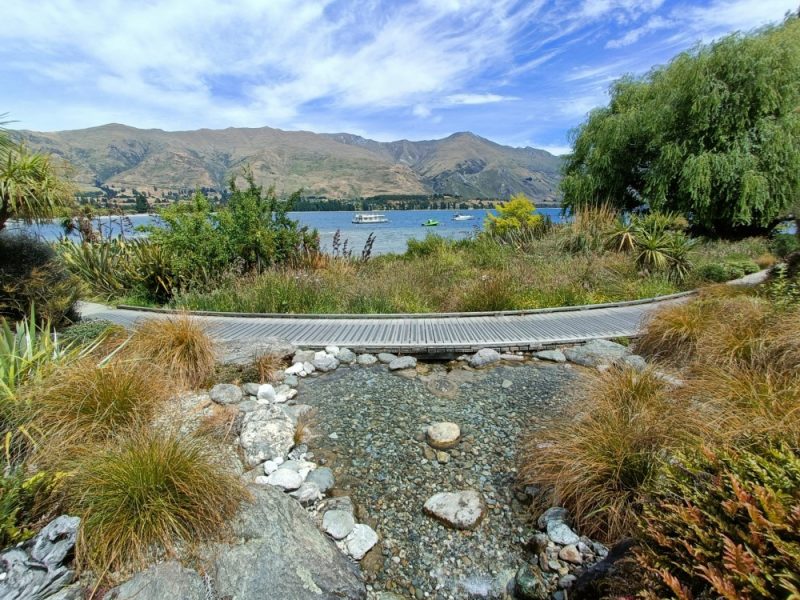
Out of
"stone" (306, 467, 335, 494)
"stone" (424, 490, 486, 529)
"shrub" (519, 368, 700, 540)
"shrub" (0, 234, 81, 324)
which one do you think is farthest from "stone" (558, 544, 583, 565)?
"shrub" (0, 234, 81, 324)

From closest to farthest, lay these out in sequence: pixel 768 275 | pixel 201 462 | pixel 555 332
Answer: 1. pixel 201 462
2. pixel 555 332
3. pixel 768 275

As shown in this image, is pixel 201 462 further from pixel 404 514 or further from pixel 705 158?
pixel 705 158

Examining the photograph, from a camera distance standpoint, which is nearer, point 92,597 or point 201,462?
point 92,597

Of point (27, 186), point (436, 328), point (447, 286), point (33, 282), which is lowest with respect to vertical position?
point (436, 328)

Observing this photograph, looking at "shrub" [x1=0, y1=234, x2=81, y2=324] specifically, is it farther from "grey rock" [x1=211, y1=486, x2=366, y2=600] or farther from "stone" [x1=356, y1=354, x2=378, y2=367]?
"grey rock" [x1=211, y1=486, x2=366, y2=600]

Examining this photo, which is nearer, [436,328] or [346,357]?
[346,357]

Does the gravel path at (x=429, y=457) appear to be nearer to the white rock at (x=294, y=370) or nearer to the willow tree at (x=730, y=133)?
the white rock at (x=294, y=370)

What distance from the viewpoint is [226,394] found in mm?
4344

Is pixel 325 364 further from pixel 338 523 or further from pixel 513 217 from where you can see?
pixel 513 217

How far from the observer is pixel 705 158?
43.6ft

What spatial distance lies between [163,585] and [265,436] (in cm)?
170

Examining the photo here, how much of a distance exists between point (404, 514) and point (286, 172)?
8155 inches

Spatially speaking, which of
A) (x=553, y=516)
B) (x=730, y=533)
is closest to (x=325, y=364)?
(x=553, y=516)

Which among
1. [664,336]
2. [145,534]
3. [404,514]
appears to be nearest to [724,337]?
[664,336]
